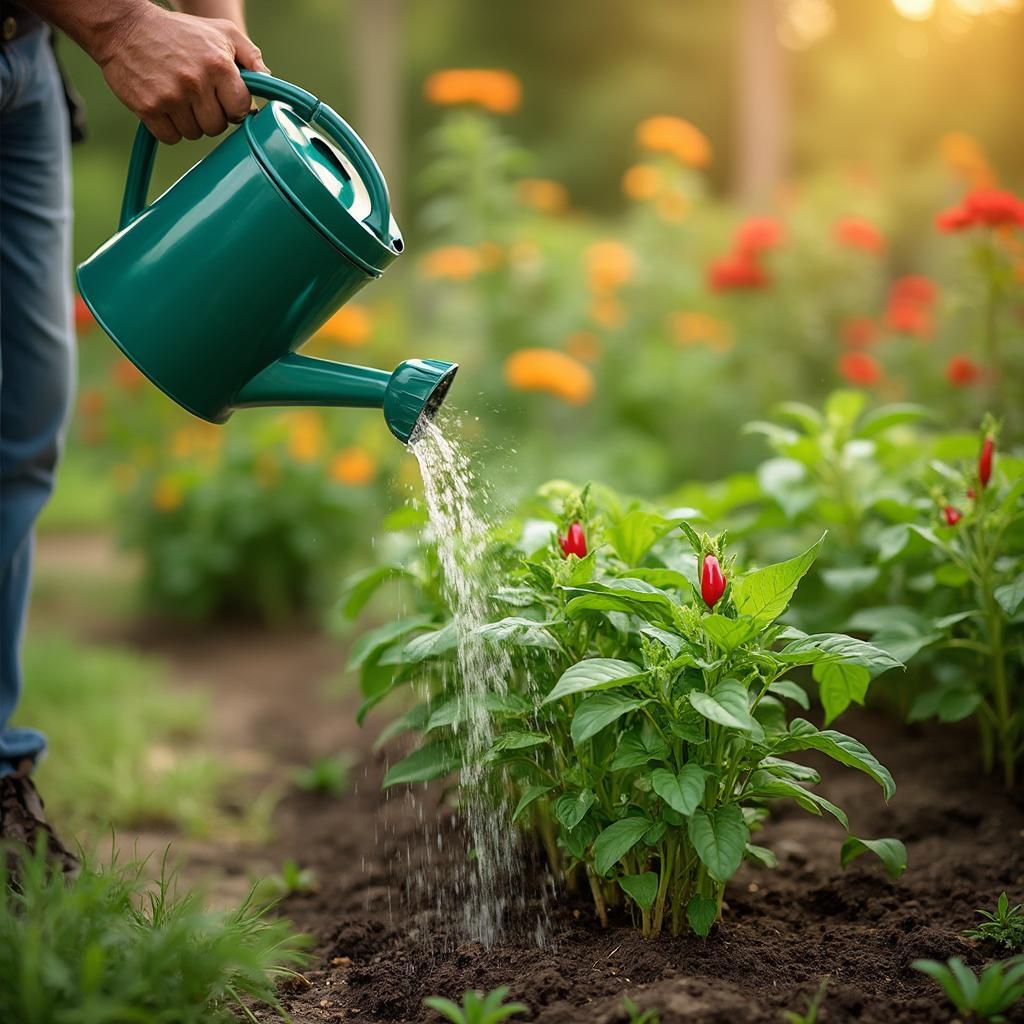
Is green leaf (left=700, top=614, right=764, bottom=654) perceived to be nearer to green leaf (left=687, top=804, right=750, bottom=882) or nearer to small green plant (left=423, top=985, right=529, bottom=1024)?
green leaf (left=687, top=804, right=750, bottom=882)

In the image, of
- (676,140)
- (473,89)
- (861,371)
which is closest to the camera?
(861,371)

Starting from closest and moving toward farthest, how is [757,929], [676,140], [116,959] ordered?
[116,959] < [757,929] < [676,140]

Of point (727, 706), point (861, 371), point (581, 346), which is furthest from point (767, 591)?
point (581, 346)

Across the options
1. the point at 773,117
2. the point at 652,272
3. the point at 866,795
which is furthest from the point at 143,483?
the point at 773,117

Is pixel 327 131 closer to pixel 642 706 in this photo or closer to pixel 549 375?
pixel 642 706

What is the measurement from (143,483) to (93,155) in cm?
1018

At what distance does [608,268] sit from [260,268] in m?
3.07

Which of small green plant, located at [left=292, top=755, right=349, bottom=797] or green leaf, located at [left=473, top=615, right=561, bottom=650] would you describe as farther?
small green plant, located at [left=292, top=755, right=349, bottom=797]

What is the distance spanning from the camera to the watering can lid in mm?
1535

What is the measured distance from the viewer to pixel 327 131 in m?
1.58

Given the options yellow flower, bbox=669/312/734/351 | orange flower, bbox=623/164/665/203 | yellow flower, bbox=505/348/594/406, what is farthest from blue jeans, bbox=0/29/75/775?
orange flower, bbox=623/164/665/203

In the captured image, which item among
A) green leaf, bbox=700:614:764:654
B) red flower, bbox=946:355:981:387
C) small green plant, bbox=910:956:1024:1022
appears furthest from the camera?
red flower, bbox=946:355:981:387

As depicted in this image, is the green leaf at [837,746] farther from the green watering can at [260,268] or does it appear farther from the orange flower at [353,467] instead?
the orange flower at [353,467]

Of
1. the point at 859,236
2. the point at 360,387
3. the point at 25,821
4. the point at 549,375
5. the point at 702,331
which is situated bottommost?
the point at 25,821
